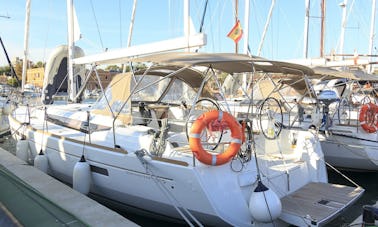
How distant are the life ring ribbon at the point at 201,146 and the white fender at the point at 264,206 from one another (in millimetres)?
570

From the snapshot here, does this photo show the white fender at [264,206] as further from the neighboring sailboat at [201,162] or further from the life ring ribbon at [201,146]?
the life ring ribbon at [201,146]

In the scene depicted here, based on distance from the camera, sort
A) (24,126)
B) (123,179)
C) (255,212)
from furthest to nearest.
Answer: (24,126) → (123,179) → (255,212)

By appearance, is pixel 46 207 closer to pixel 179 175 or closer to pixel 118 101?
pixel 179 175

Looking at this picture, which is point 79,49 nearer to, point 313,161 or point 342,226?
point 313,161

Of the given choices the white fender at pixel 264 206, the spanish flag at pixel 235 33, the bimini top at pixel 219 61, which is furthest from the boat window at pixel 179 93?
the white fender at pixel 264 206

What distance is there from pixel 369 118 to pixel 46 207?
26.2ft

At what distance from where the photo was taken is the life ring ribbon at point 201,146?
437 centimetres

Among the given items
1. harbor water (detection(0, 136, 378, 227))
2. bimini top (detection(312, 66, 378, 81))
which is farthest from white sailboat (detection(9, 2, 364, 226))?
bimini top (detection(312, 66, 378, 81))

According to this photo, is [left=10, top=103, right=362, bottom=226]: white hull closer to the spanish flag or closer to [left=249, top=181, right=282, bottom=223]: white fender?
[left=249, top=181, right=282, bottom=223]: white fender

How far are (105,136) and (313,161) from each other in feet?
12.1

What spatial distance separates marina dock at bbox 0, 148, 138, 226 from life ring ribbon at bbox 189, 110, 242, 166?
1205mm

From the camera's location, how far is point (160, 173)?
188 inches

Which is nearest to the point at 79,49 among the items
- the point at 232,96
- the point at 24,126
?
the point at 24,126

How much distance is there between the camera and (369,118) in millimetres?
8703
